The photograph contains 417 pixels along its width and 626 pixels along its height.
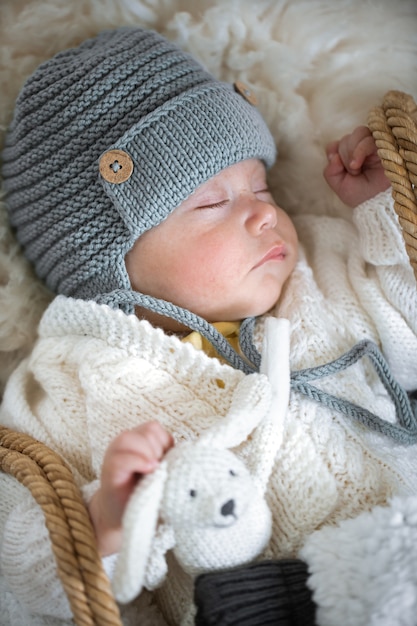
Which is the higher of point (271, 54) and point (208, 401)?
point (271, 54)

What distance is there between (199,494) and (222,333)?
1.68 ft

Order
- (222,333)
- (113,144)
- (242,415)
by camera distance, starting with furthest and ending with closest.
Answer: (222,333) → (113,144) → (242,415)

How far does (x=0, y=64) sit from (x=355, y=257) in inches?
37.4

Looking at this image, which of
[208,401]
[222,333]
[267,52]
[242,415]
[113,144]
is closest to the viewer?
[242,415]

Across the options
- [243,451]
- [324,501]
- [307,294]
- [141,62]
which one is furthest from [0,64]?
[324,501]

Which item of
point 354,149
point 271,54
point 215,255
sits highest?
point 271,54

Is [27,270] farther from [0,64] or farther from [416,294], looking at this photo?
[416,294]

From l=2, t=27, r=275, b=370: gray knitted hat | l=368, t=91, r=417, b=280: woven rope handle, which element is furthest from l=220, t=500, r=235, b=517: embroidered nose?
l=368, t=91, r=417, b=280: woven rope handle

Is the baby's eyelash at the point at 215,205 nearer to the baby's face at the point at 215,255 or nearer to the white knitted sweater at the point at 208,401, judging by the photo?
the baby's face at the point at 215,255

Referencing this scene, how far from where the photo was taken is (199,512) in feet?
2.77

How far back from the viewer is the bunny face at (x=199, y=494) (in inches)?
33.1

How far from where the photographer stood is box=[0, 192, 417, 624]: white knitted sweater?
102 centimetres

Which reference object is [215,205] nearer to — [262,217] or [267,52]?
[262,217]

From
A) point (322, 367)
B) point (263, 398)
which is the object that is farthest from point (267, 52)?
point (263, 398)
